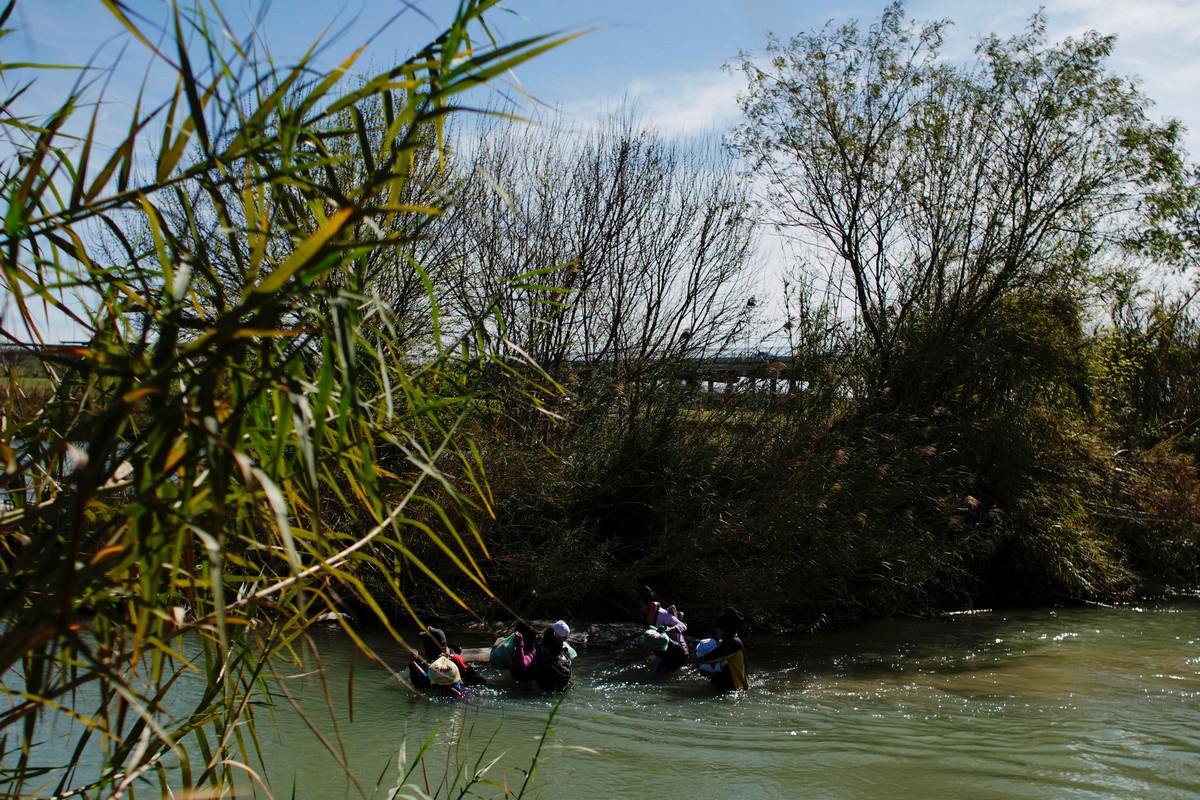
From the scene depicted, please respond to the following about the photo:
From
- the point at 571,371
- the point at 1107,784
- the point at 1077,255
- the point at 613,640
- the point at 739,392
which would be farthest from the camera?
the point at 1077,255

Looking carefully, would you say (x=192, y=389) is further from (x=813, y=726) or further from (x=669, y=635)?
(x=669, y=635)

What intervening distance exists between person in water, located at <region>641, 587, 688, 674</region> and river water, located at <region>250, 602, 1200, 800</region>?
16 centimetres

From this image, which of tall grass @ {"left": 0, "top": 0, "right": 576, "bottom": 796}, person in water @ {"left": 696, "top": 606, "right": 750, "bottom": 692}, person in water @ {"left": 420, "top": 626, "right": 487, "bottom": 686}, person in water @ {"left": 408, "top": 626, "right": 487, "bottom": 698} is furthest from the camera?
person in water @ {"left": 696, "top": 606, "right": 750, "bottom": 692}

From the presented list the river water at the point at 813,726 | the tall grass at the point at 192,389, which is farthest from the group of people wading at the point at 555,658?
the tall grass at the point at 192,389

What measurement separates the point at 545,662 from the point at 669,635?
5.51 feet

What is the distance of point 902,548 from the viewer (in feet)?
40.6

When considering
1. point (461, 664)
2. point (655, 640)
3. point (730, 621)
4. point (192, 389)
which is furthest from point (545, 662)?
point (192, 389)

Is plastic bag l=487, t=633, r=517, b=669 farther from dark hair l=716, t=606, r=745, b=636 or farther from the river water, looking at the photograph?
dark hair l=716, t=606, r=745, b=636

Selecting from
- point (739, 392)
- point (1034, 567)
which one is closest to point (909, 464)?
point (739, 392)

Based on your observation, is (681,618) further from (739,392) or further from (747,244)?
(747,244)

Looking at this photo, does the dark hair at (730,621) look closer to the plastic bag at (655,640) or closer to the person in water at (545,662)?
the plastic bag at (655,640)

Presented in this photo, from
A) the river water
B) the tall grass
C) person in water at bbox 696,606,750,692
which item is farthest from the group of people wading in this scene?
the tall grass

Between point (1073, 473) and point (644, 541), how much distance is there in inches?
271

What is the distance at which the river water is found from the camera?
6859 millimetres
